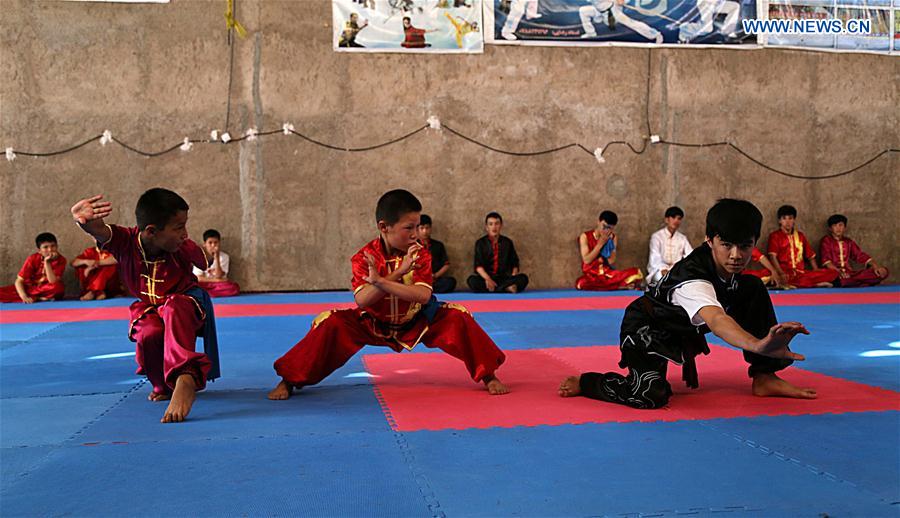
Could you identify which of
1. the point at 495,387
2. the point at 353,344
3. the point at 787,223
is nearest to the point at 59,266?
the point at 353,344

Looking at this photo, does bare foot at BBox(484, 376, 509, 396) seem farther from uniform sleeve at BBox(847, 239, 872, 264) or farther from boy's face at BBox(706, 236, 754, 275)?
uniform sleeve at BBox(847, 239, 872, 264)

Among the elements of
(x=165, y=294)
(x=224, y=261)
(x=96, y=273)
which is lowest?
(x=96, y=273)

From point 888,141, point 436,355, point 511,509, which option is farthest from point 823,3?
point 511,509

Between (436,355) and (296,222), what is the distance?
5.12 m

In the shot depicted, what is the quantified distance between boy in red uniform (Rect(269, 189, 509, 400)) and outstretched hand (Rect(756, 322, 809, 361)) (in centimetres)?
135

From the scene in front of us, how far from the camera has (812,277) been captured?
10.1m

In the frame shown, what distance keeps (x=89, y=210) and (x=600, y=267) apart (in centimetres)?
752

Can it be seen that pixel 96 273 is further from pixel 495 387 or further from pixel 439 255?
pixel 495 387

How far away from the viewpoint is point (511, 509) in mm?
2229

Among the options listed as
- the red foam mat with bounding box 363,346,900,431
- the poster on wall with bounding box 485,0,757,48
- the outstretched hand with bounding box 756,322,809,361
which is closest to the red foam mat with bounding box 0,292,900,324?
the red foam mat with bounding box 363,346,900,431

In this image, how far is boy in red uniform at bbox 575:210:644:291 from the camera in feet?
32.5

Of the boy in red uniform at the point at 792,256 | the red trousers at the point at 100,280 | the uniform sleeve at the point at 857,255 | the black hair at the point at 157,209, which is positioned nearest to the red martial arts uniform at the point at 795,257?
the boy in red uniform at the point at 792,256

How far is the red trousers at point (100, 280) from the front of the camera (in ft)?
30.1

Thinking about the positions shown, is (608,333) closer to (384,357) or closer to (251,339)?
(384,357)
